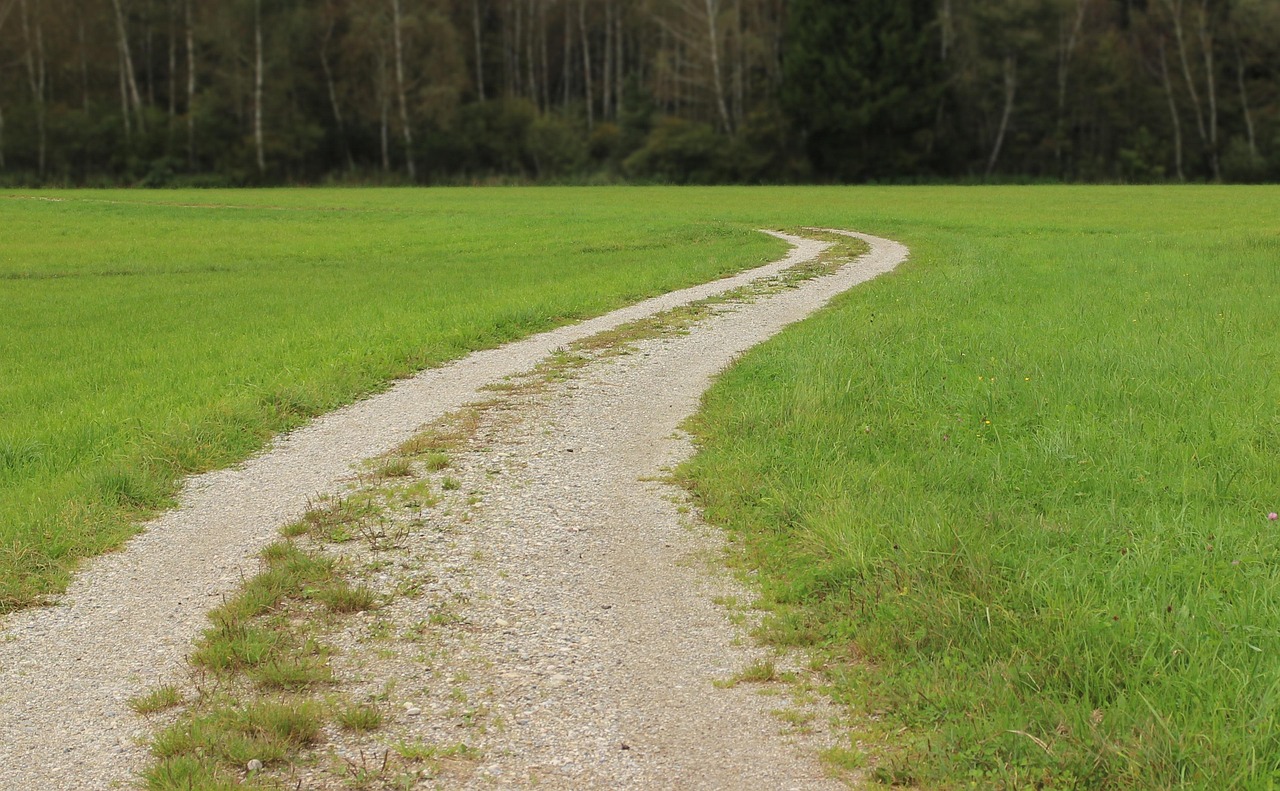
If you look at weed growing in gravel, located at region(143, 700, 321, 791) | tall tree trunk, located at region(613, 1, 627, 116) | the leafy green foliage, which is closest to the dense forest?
the leafy green foliage

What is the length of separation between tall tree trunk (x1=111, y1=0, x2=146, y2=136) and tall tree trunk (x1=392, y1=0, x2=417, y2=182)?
689 inches

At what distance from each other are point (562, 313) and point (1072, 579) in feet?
40.8

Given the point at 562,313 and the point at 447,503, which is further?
the point at 562,313

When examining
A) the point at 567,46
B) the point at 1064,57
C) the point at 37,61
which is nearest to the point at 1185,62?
the point at 1064,57

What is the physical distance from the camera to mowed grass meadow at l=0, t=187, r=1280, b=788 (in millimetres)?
4855

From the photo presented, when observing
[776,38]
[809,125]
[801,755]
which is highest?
[776,38]

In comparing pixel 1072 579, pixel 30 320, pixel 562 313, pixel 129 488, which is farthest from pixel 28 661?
pixel 30 320

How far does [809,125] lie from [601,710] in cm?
7760

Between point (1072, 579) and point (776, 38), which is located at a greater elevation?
point (776, 38)

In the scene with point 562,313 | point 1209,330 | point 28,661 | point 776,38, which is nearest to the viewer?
point 28,661

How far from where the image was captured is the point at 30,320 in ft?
63.5

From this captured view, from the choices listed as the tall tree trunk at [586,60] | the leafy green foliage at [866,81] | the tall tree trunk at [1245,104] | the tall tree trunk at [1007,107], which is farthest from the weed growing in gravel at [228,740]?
the tall tree trunk at [586,60]

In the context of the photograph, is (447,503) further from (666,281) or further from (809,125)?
(809,125)

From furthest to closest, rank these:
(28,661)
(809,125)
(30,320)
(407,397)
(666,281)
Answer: (809,125) → (666,281) → (30,320) → (407,397) → (28,661)
